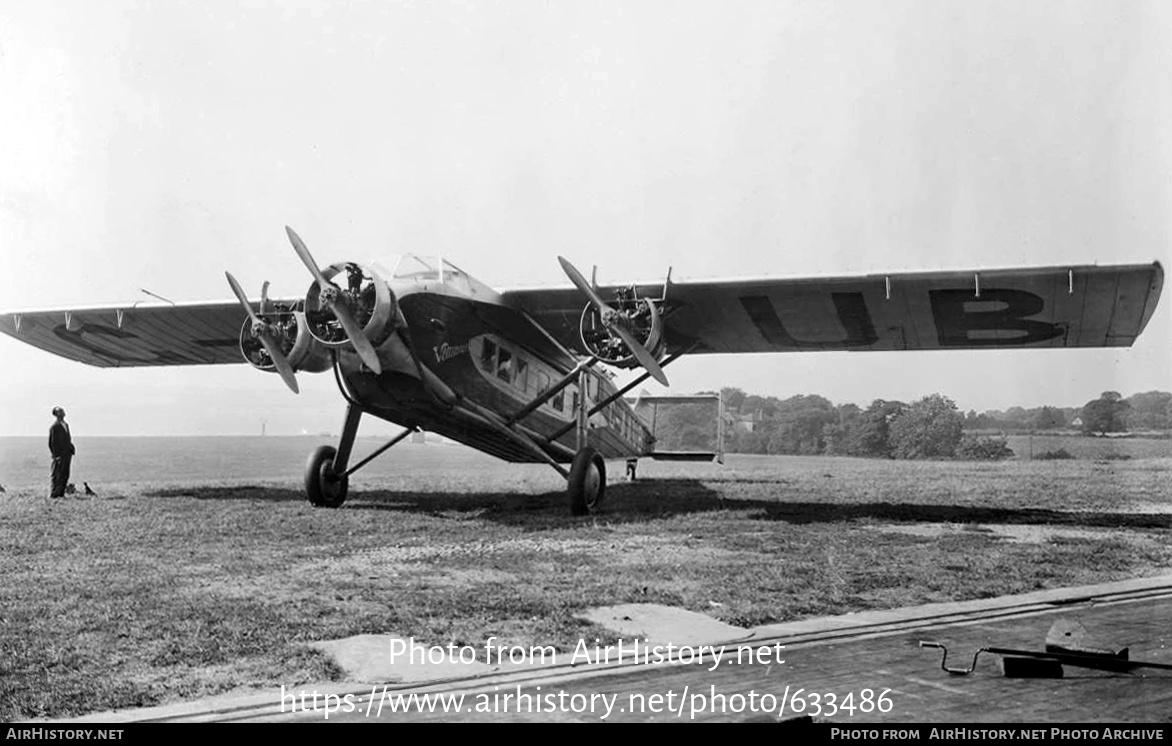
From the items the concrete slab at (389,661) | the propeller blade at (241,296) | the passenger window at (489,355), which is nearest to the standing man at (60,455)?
the propeller blade at (241,296)

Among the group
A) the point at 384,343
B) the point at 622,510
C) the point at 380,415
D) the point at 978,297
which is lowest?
the point at 622,510

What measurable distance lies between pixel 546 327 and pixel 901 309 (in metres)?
5.63

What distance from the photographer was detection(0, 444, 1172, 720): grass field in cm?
489

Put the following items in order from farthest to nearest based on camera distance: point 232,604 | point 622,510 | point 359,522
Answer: point 622,510
point 359,522
point 232,604

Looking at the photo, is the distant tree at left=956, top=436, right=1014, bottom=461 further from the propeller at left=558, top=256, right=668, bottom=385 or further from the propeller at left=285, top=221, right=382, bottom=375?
the propeller at left=285, top=221, right=382, bottom=375

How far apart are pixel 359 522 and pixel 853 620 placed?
7698mm

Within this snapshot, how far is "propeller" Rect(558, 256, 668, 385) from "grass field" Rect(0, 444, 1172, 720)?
2.11 metres

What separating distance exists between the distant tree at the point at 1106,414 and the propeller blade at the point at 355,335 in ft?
29.7

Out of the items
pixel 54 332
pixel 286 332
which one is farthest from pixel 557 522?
pixel 54 332

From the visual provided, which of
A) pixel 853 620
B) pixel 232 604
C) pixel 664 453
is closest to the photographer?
pixel 853 620

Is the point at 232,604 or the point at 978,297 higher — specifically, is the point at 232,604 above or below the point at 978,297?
below

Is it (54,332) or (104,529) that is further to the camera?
(54,332)

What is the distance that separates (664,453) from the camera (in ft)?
80.0

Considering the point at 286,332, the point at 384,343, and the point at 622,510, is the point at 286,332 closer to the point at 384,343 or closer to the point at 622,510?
the point at 384,343
